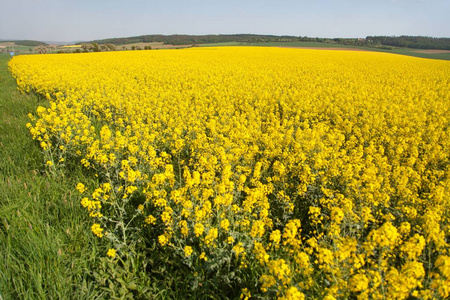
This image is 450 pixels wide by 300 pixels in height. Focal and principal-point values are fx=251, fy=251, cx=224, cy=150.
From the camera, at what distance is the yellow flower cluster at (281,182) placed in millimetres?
2053

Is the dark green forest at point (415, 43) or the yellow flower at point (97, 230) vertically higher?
the dark green forest at point (415, 43)

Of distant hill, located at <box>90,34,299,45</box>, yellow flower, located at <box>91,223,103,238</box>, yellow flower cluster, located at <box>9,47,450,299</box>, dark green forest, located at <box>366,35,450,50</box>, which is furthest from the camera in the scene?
distant hill, located at <box>90,34,299,45</box>

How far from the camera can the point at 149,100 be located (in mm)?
7961

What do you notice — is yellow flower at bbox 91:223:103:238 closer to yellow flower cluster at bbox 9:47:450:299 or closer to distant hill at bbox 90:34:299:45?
yellow flower cluster at bbox 9:47:450:299

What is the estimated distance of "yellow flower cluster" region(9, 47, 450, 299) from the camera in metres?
2.05

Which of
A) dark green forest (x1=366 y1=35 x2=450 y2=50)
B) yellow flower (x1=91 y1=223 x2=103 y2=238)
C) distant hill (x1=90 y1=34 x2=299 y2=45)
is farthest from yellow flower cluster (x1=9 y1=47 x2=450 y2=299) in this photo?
distant hill (x1=90 y1=34 x2=299 y2=45)

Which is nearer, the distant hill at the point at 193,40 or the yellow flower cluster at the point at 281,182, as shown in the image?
the yellow flower cluster at the point at 281,182

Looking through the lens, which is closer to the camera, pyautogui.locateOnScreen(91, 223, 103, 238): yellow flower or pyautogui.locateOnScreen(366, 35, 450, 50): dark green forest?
pyautogui.locateOnScreen(91, 223, 103, 238): yellow flower

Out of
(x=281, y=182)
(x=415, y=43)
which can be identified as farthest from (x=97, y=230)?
(x=415, y=43)

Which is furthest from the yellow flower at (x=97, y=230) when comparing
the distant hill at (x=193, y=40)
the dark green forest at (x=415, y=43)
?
the dark green forest at (x=415, y=43)

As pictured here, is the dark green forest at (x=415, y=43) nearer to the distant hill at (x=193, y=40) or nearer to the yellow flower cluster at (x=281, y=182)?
the distant hill at (x=193, y=40)

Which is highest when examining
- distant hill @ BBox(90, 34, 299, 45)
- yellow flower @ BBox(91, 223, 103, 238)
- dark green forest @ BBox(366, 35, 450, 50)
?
distant hill @ BBox(90, 34, 299, 45)

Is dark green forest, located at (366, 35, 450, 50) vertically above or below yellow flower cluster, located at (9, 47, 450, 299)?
above

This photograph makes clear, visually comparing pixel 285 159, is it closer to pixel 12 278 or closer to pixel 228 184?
pixel 228 184
